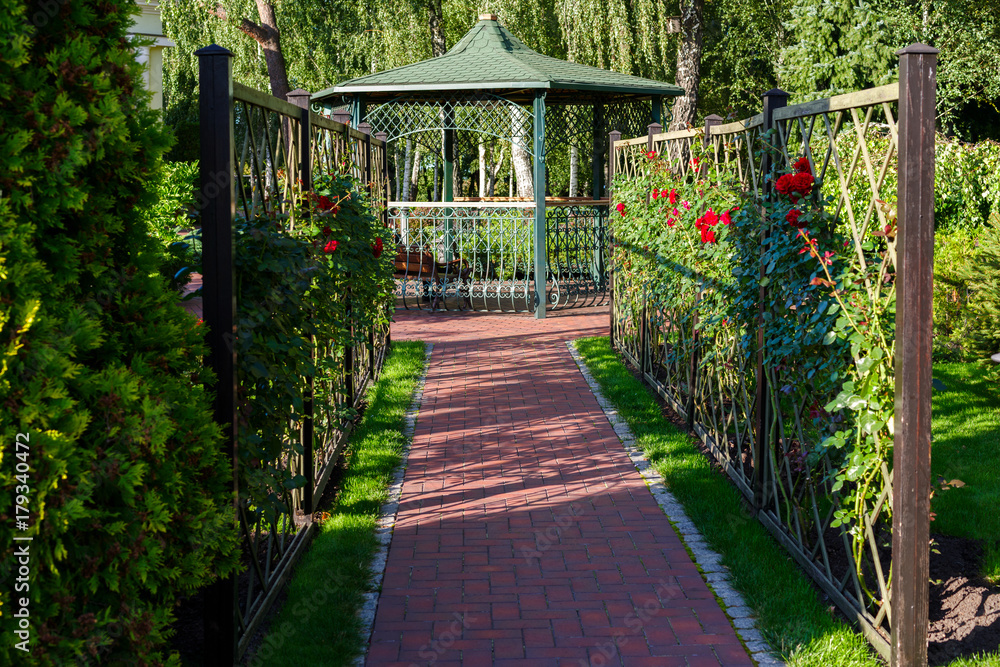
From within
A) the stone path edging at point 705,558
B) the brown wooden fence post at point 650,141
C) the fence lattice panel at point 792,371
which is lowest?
the stone path edging at point 705,558

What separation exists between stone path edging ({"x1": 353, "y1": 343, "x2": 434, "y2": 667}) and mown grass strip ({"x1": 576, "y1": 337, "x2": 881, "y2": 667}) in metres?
1.58

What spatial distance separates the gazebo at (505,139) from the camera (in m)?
12.9

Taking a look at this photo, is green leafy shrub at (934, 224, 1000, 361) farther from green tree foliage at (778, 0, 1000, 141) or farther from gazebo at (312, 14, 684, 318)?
green tree foliage at (778, 0, 1000, 141)

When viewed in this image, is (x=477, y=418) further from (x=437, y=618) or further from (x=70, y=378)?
(x=70, y=378)

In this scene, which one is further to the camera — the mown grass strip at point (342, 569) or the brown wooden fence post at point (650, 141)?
the brown wooden fence post at point (650, 141)

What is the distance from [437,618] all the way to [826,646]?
1.52 metres

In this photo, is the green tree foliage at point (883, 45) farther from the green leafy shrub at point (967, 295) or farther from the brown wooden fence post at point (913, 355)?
the brown wooden fence post at point (913, 355)

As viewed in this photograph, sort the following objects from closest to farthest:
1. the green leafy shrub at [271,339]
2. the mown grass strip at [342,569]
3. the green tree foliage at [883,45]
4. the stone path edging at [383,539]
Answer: the green leafy shrub at [271,339] → the mown grass strip at [342,569] → the stone path edging at [383,539] → the green tree foliage at [883,45]

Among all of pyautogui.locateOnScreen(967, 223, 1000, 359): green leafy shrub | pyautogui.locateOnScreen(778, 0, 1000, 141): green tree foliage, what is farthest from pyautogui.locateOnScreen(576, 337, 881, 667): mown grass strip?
pyautogui.locateOnScreen(778, 0, 1000, 141): green tree foliage

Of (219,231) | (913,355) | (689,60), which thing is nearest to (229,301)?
(219,231)

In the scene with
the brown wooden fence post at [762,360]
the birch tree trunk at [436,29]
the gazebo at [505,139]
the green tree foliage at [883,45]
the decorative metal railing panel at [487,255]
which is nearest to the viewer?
the brown wooden fence post at [762,360]

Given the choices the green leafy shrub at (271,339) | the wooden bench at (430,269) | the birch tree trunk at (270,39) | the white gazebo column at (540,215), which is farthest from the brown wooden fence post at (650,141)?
the birch tree trunk at (270,39)

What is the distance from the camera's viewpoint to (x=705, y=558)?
431 cm

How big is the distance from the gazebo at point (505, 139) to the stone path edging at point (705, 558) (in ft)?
22.4
